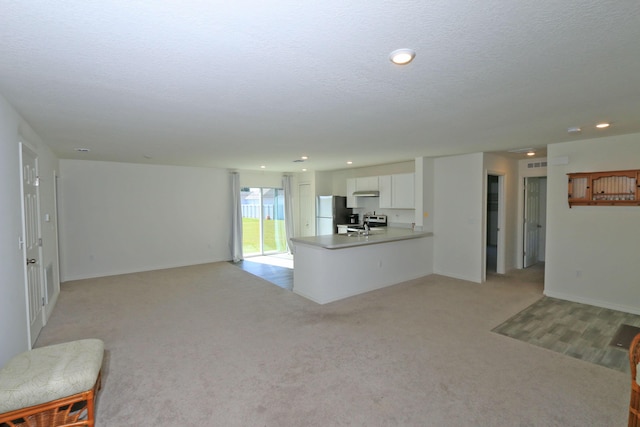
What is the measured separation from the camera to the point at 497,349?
3.07m

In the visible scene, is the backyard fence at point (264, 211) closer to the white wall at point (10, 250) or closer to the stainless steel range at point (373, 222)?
the stainless steel range at point (373, 222)

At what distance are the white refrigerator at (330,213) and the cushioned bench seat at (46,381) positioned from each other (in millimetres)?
6299

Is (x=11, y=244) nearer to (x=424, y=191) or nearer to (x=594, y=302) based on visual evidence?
(x=424, y=191)

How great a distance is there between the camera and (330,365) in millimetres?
2811

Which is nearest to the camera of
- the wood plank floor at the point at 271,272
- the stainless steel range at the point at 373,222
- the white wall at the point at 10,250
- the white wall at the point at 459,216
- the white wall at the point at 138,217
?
the white wall at the point at 10,250

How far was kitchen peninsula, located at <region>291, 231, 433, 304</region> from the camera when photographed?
15.0 ft

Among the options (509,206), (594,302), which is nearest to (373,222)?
(509,206)

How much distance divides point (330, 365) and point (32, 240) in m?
3.51

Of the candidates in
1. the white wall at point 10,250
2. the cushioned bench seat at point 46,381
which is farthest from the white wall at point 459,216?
the white wall at point 10,250

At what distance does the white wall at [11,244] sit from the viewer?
91.4 inches

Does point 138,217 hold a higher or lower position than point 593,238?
higher

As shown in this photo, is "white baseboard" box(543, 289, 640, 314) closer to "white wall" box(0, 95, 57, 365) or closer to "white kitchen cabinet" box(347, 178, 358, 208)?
"white kitchen cabinet" box(347, 178, 358, 208)

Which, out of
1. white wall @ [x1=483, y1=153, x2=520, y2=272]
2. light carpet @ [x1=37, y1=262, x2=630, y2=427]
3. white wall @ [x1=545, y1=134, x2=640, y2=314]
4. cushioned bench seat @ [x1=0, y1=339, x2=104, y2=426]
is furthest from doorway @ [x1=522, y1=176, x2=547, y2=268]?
cushioned bench seat @ [x1=0, y1=339, x2=104, y2=426]

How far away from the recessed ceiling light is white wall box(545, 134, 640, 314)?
414 cm
